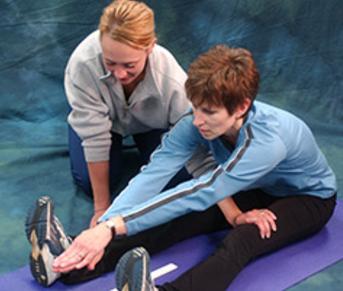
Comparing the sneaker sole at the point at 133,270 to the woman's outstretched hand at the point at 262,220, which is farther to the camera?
the woman's outstretched hand at the point at 262,220

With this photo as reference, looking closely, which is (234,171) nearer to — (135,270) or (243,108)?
(243,108)

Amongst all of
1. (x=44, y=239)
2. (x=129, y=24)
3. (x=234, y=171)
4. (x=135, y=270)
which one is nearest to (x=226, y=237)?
(x=234, y=171)

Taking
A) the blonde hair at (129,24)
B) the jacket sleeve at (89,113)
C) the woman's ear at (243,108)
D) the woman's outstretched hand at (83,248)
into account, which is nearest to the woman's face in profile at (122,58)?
the blonde hair at (129,24)

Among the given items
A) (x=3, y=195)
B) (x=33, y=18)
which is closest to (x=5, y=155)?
(x=3, y=195)

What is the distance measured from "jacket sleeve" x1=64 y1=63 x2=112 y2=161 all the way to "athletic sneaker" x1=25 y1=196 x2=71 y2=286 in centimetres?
36

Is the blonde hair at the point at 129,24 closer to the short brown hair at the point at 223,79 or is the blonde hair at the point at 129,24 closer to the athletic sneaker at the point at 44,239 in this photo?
the short brown hair at the point at 223,79

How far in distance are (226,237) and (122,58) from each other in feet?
1.72

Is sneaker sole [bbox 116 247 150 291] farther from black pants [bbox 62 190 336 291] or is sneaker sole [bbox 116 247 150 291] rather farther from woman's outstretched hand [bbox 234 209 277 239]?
woman's outstretched hand [bbox 234 209 277 239]

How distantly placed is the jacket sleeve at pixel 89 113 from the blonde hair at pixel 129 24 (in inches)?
10.0

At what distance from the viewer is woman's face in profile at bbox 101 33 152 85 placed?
175 cm

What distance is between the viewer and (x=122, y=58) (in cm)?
177

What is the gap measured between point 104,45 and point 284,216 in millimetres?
652

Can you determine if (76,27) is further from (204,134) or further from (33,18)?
(204,134)

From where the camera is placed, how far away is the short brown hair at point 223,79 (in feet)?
5.34
